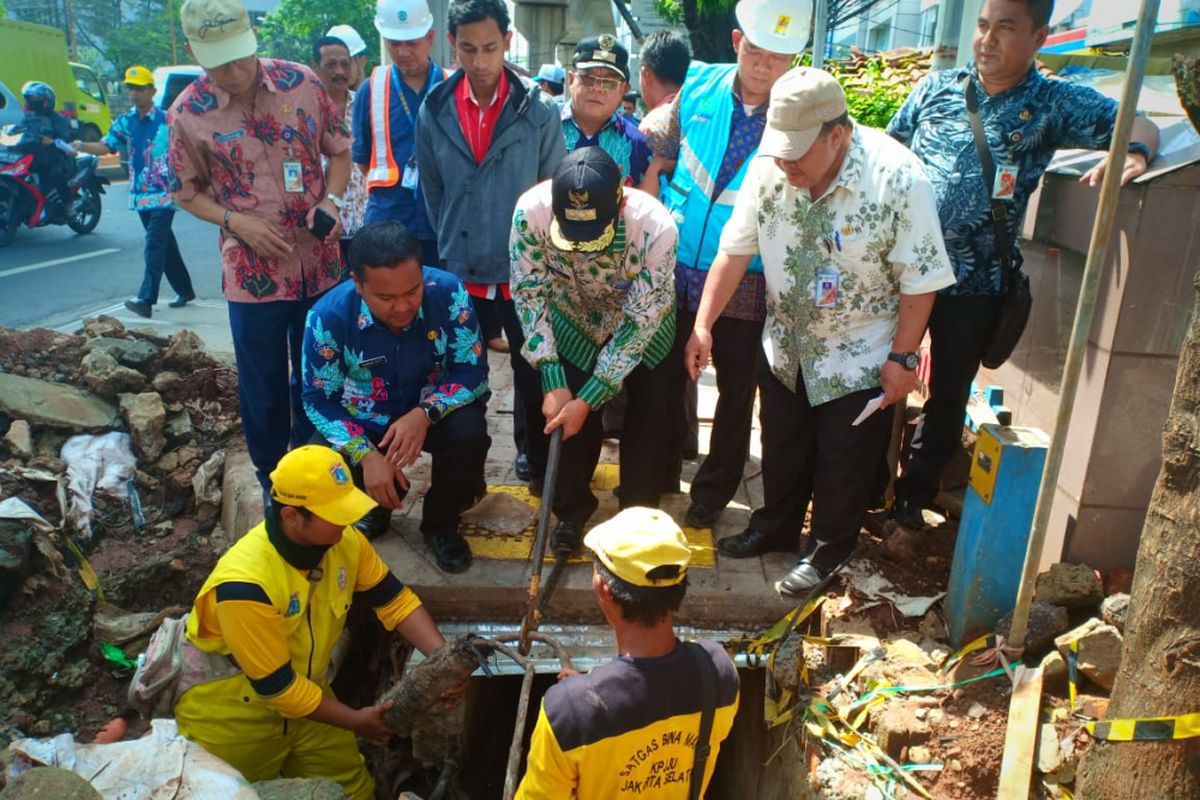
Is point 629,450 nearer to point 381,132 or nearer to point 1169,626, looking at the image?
point 1169,626

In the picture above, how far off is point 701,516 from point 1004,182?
175 centimetres

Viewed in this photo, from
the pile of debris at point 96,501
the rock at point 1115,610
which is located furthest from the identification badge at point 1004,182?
the pile of debris at point 96,501

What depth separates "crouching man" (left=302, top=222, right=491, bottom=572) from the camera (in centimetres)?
325

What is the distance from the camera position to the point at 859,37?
1218 inches

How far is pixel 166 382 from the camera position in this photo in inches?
196

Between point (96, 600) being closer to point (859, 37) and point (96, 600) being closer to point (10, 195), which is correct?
point (10, 195)

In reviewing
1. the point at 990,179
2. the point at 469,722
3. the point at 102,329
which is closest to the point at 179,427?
the point at 102,329

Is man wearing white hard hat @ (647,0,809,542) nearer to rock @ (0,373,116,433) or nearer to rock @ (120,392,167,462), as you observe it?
rock @ (120,392,167,462)

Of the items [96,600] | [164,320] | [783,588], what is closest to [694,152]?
[783,588]

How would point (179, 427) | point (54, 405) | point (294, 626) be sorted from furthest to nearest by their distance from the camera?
point (179, 427)
point (54, 405)
point (294, 626)

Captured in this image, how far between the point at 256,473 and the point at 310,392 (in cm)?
110

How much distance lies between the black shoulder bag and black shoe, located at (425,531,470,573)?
2122 millimetres

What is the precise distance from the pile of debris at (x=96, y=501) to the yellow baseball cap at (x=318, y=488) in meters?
1.30

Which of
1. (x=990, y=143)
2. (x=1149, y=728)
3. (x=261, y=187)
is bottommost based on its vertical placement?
(x=1149, y=728)
